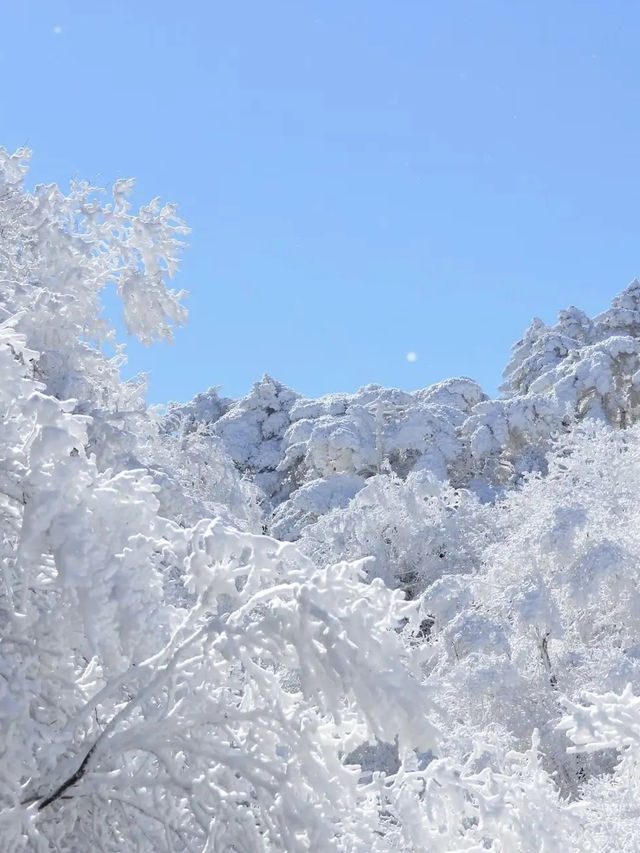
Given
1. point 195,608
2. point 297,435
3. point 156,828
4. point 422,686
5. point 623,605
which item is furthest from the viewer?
point 297,435

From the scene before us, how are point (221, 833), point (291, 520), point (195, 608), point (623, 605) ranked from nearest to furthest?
point (195, 608) < point (221, 833) < point (623, 605) < point (291, 520)

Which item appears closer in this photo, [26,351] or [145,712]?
[26,351]

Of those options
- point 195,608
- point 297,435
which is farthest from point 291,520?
point 195,608

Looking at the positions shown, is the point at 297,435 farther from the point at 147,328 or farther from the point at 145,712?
the point at 145,712

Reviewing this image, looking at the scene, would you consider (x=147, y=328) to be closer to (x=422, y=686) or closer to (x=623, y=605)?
(x=422, y=686)

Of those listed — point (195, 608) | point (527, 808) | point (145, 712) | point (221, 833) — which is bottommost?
point (527, 808)

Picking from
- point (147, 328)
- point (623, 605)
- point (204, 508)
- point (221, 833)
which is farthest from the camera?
point (623, 605)

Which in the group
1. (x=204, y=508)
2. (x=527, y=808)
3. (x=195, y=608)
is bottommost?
(x=527, y=808)

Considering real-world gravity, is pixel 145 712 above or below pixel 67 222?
below

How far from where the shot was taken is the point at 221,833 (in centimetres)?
272

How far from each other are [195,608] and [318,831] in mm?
763

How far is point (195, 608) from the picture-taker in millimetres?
2523

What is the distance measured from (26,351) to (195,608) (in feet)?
3.14

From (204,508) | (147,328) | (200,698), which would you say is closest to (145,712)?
(200,698)
